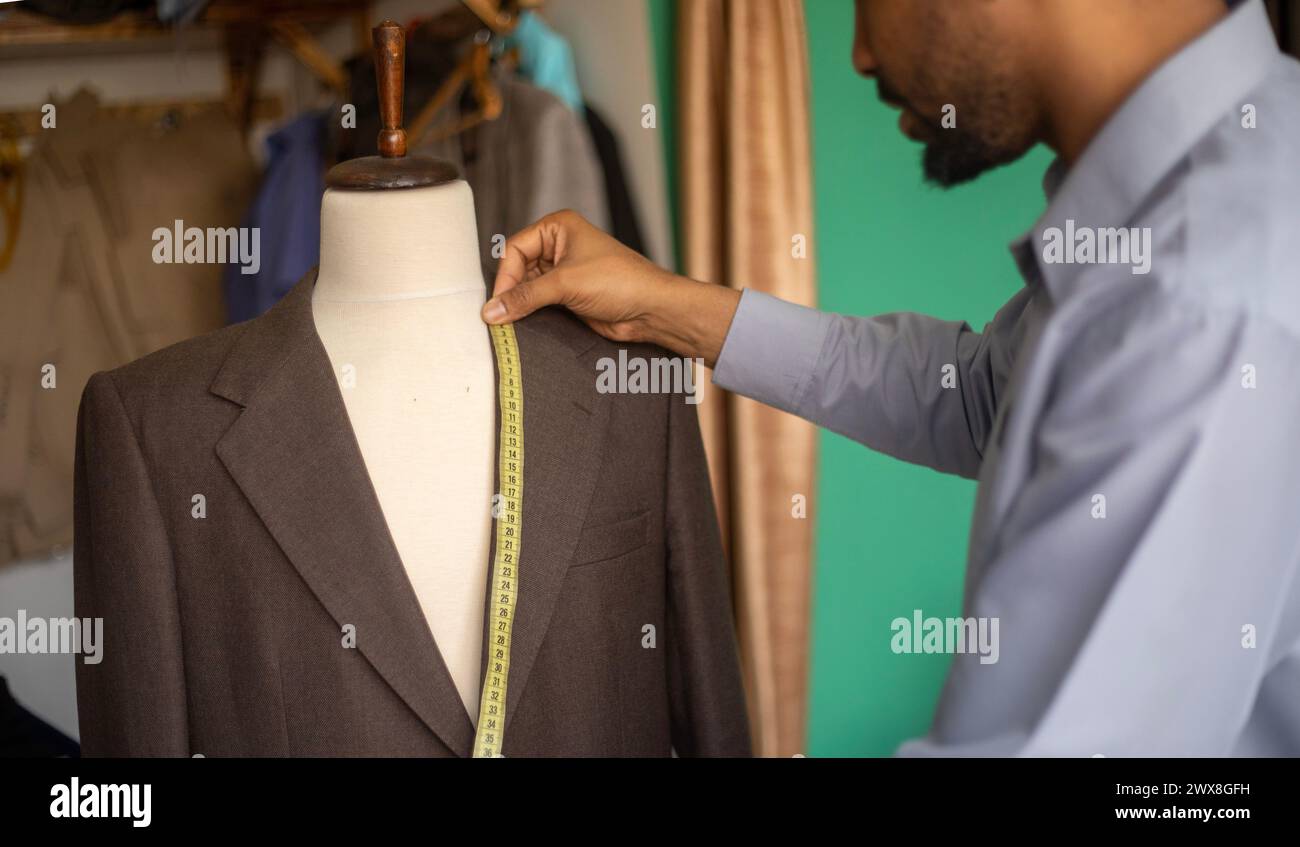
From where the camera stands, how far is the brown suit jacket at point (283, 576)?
1301 millimetres

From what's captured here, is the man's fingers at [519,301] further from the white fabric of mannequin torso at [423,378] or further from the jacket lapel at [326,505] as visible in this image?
the jacket lapel at [326,505]

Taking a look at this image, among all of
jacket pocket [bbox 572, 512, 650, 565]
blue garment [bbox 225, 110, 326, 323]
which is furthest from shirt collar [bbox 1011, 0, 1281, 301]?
blue garment [bbox 225, 110, 326, 323]

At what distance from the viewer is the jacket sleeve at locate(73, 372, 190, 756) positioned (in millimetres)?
1297

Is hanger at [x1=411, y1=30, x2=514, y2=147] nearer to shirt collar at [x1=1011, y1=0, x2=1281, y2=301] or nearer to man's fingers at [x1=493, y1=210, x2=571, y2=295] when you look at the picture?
man's fingers at [x1=493, y1=210, x2=571, y2=295]

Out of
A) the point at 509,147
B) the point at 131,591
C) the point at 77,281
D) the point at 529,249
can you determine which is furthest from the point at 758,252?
the point at 77,281

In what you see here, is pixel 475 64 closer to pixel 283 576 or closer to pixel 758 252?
pixel 758 252

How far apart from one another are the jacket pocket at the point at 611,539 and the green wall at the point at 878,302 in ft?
3.63

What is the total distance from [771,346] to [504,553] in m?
0.51

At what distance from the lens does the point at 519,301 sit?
1.43 m

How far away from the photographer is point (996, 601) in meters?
1.11

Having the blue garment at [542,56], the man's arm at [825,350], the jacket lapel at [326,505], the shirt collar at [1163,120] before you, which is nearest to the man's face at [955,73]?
the shirt collar at [1163,120]

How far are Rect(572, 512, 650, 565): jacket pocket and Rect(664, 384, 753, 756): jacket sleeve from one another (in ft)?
0.17
